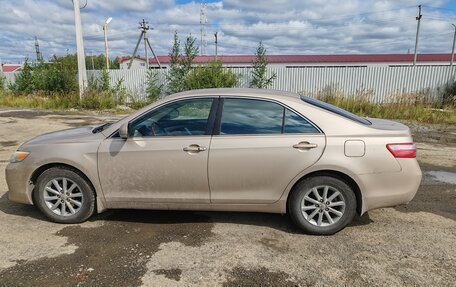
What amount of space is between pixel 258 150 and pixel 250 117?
0.40 m

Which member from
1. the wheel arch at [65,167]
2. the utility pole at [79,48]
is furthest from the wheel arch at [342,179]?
the utility pole at [79,48]

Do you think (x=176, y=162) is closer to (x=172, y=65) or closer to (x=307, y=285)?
(x=307, y=285)

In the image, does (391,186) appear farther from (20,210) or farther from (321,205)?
(20,210)

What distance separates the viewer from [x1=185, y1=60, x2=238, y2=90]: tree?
17.6 metres

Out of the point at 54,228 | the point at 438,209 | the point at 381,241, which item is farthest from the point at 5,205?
the point at 438,209

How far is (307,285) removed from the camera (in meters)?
3.07

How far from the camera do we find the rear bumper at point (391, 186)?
383 cm

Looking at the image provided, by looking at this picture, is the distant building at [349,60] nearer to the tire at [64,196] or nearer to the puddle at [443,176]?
the puddle at [443,176]

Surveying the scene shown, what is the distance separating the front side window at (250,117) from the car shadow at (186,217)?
1.15m

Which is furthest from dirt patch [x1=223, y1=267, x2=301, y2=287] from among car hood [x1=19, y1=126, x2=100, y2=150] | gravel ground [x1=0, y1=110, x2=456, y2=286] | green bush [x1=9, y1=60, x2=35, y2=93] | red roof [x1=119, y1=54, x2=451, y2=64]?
red roof [x1=119, y1=54, x2=451, y2=64]

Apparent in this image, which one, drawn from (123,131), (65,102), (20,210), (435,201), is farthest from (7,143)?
(65,102)

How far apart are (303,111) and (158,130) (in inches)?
64.2

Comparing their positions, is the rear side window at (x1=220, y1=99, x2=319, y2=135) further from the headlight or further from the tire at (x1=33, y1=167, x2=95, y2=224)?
the headlight

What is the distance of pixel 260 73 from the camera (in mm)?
18672
